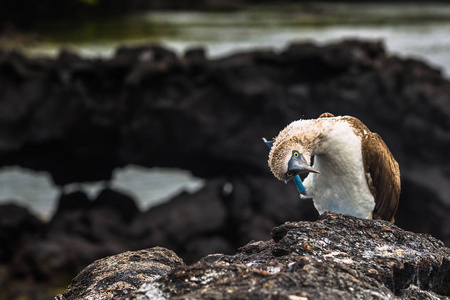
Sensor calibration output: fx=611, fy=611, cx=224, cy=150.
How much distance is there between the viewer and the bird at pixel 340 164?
11.2 feet

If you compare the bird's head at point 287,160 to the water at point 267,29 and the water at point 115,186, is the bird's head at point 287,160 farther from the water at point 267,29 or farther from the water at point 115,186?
the water at point 267,29

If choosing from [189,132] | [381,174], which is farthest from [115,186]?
[381,174]

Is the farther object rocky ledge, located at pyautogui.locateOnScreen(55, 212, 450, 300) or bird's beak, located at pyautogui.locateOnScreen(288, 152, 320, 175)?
bird's beak, located at pyautogui.locateOnScreen(288, 152, 320, 175)

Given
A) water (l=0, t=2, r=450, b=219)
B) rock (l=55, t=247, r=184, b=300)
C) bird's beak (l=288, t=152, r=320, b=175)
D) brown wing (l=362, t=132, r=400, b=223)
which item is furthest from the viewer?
water (l=0, t=2, r=450, b=219)

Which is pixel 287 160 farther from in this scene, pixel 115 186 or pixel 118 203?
pixel 115 186

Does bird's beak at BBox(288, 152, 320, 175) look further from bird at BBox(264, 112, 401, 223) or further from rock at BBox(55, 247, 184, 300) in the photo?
rock at BBox(55, 247, 184, 300)

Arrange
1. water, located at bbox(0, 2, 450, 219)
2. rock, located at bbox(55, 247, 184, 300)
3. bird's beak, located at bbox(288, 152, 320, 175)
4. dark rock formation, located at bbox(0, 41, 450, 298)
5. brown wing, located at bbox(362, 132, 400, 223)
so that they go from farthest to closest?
water, located at bbox(0, 2, 450, 219) < dark rock formation, located at bbox(0, 41, 450, 298) < brown wing, located at bbox(362, 132, 400, 223) < bird's beak, located at bbox(288, 152, 320, 175) < rock, located at bbox(55, 247, 184, 300)

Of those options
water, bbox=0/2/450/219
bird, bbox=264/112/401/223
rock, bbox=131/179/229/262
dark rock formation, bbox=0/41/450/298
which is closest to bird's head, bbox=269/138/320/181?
bird, bbox=264/112/401/223

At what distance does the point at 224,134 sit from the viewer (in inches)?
447

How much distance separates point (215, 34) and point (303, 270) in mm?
20609

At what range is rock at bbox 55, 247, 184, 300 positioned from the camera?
2.74 meters

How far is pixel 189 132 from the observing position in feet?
37.3

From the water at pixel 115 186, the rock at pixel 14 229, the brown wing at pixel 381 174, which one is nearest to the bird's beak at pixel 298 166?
the brown wing at pixel 381 174

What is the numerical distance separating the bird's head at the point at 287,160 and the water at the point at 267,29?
1587 cm
